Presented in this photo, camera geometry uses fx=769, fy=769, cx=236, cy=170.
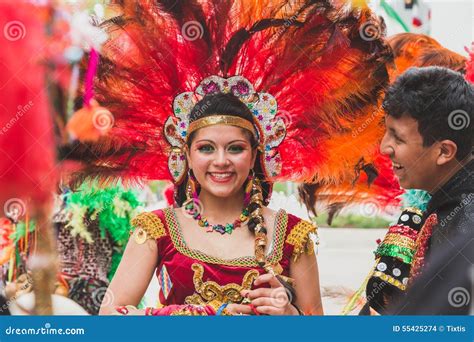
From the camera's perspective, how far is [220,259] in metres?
3.40

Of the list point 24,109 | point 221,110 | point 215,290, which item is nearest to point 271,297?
point 215,290

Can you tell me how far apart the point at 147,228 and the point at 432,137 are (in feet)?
4.31

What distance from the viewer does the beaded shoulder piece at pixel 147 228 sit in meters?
3.41

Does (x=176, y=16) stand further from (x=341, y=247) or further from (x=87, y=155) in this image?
(x=341, y=247)

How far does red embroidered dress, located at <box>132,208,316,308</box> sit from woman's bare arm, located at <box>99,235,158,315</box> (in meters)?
0.04

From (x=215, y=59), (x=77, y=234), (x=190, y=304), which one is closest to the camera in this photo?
(x=190, y=304)

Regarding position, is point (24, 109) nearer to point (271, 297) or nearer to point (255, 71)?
point (255, 71)

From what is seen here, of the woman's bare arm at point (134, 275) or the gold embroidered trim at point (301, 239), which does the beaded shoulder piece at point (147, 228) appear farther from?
the gold embroidered trim at point (301, 239)

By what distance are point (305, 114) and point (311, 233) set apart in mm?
593

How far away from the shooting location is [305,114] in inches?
146

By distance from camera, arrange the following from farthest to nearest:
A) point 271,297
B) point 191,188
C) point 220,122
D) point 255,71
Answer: point 255,71 < point 191,188 < point 220,122 < point 271,297

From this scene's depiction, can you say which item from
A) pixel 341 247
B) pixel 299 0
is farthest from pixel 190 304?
pixel 299 0

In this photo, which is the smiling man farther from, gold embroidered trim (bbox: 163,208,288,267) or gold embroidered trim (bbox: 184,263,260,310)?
gold embroidered trim (bbox: 184,263,260,310)
